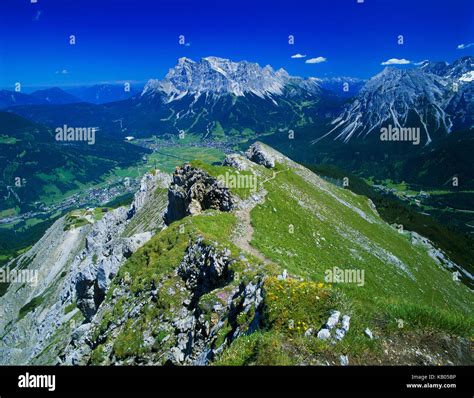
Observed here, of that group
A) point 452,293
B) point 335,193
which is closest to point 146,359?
point 452,293

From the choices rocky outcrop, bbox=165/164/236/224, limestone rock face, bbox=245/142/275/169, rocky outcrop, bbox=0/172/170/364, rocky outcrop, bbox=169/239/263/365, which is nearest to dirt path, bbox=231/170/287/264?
rocky outcrop, bbox=165/164/236/224

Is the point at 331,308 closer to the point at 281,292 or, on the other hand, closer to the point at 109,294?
the point at 281,292

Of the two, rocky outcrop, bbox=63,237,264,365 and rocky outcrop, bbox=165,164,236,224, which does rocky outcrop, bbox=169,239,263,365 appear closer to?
rocky outcrop, bbox=63,237,264,365

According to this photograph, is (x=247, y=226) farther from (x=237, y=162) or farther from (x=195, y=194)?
(x=237, y=162)

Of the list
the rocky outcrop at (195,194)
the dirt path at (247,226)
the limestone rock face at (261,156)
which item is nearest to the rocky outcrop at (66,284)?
the rocky outcrop at (195,194)

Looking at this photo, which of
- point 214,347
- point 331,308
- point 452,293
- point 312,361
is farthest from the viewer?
point 452,293

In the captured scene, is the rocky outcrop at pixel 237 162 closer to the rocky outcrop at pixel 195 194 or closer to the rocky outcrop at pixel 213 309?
the rocky outcrop at pixel 195 194
